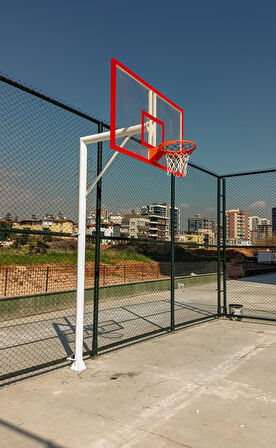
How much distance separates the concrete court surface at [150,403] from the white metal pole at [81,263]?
23cm

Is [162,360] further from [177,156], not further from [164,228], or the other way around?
[164,228]

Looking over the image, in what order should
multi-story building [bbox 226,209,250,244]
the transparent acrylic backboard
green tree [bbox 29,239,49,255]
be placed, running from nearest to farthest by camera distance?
the transparent acrylic backboard < multi-story building [bbox 226,209,250,244] < green tree [bbox 29,239,49,255]

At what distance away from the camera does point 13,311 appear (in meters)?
8.84

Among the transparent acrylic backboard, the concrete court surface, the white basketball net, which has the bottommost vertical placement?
the concrete court surface

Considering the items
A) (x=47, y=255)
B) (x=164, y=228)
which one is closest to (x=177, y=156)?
(x=164, y=228)

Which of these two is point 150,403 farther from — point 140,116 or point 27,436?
point 140,116

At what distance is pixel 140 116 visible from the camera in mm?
5094

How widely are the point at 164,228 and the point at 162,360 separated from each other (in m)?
3.79

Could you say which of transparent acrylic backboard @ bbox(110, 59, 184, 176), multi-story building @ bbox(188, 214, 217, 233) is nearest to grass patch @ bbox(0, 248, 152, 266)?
multi-story building @ bbox(188, 214, 217, 233)

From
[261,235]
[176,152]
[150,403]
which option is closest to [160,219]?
[176,152]

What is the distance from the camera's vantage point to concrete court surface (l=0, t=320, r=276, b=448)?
122 inches

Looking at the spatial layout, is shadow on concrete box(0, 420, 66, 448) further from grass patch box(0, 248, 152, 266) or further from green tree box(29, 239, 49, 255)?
green tree box(29, 239, 49, 255)

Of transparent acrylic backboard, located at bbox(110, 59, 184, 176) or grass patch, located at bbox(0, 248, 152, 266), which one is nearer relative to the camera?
transparent acrylic backboard, located at bbox(110, 59, 184, 176)

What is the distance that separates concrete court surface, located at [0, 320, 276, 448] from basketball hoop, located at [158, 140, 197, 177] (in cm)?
310
